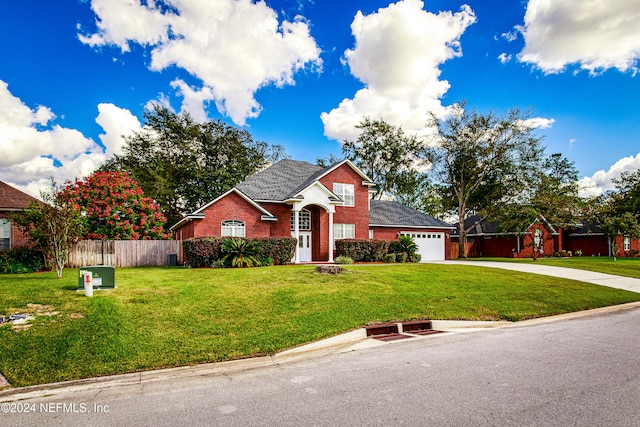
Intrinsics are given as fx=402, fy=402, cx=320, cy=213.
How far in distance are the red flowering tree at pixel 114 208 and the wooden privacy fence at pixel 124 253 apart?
Answer: 130 inches

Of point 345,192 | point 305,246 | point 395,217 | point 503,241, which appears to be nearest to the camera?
point 305,246

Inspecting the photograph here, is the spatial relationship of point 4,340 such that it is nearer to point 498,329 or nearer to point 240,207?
point 498,329

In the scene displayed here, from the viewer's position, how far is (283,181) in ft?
94.6

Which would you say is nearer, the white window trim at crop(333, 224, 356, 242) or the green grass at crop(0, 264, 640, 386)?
the green grass at crop(0, 264, 640, 386)

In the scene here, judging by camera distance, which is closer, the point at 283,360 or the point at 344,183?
the point at 283,360


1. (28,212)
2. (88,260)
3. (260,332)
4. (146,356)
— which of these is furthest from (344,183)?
(146,356)

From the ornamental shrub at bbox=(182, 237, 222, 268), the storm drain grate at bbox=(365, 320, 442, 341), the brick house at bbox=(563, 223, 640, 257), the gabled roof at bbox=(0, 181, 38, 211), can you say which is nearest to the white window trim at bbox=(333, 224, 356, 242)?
the ornamental shrub at bbox=(182, 237, 222, 268)

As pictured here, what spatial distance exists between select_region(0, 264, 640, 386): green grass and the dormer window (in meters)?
11.8

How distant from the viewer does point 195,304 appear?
10383mm

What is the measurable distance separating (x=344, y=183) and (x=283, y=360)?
22.3m

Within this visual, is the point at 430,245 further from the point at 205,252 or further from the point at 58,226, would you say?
the point at 58,226

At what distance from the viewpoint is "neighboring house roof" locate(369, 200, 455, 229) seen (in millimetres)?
31727

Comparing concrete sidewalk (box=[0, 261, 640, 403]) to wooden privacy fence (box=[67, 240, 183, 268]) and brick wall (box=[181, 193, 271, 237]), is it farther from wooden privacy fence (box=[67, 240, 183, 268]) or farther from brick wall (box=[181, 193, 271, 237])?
wooden privacy fence (box=[67, 240, 183, 268])

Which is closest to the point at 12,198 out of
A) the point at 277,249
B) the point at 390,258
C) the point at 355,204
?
A: the point at 277,249
